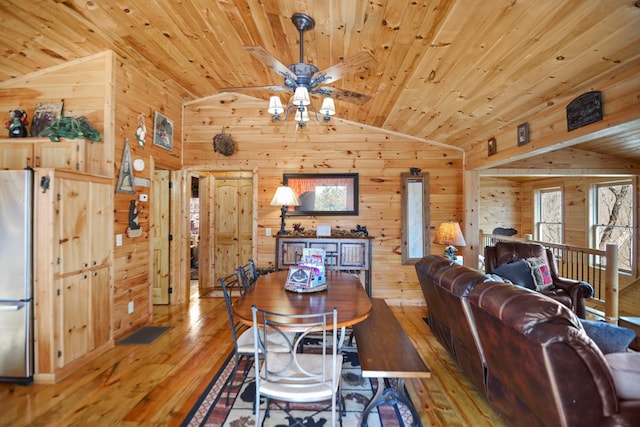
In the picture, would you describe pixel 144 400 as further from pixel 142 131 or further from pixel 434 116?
pixel 434 116

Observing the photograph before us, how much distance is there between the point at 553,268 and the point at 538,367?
336 cm

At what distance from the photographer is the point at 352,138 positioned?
4863 millimetres

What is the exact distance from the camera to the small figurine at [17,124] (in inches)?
120

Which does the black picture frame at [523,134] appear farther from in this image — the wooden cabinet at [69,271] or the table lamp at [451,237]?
the wooden cabinet at [69,271]

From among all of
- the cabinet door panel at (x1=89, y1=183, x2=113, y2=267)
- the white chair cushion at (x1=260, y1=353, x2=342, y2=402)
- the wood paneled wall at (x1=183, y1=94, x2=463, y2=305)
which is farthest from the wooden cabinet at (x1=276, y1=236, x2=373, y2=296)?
the white chair cushion at (x1=260, y1=353, x2=342, y2=402)

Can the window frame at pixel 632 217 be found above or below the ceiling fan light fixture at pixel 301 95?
below

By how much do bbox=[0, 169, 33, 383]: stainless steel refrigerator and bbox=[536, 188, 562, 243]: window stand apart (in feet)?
30.1

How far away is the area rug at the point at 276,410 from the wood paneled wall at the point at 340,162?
A: 2.48 meters

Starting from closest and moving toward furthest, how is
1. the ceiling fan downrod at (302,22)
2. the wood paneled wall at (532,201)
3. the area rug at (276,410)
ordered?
the area rug at (276,410) → the ceiling fan downrod at (302,22) → the wood paneled wall at (532,201)

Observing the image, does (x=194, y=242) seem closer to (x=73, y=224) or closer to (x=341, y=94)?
(x=73, y=224)

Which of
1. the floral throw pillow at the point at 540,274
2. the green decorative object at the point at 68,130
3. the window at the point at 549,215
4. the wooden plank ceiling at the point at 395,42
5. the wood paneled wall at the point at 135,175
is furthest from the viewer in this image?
the window at the point at 549,215

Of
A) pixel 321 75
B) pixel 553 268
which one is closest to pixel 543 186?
pixel 553 268

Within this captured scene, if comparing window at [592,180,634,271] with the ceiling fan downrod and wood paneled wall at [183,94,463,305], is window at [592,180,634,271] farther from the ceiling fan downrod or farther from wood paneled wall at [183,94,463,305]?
the ceiling fan downrod

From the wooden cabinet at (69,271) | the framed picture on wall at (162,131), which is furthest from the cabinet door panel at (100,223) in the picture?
the framed picture on wall at (162,131)
